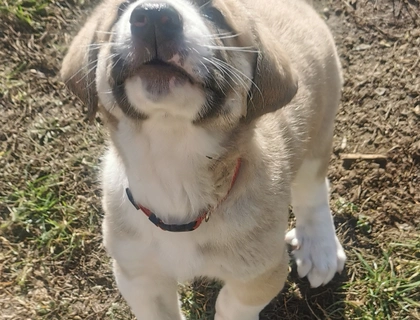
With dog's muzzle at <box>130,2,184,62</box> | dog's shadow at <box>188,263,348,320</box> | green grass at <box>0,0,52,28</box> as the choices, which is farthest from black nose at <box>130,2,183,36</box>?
green grass at <box>0,0,52,28</box>

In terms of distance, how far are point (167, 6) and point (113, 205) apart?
3.82 feet

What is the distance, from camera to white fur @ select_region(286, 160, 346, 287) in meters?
3.89

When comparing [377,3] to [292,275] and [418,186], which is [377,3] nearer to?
[418,186]

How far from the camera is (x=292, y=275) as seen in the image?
13.2 ft

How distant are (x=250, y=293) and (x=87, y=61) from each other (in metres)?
1.35

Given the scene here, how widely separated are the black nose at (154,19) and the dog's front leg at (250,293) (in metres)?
1.31

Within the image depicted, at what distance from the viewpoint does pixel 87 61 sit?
264 centimetres

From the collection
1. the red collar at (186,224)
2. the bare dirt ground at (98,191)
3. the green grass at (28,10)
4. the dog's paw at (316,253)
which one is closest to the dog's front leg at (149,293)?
the red collar at (186,224)

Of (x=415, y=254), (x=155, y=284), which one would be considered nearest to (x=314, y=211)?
(x=415, y=254)

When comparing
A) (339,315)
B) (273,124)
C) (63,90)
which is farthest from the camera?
(63,90)

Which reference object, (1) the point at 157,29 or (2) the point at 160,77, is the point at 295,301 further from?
(1) the point at 157,29

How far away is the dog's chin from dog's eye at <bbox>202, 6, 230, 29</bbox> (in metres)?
0.29

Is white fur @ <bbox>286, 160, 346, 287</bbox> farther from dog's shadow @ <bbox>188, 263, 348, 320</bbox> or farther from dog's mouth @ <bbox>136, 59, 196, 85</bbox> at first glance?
→ dog's mouth @ <bbox>136, 59, 196, 85</bbox>

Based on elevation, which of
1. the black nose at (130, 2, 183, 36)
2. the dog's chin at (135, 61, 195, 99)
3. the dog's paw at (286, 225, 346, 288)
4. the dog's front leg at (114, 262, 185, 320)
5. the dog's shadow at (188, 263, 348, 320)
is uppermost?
the black nose at (130, 2, 183, 36)
